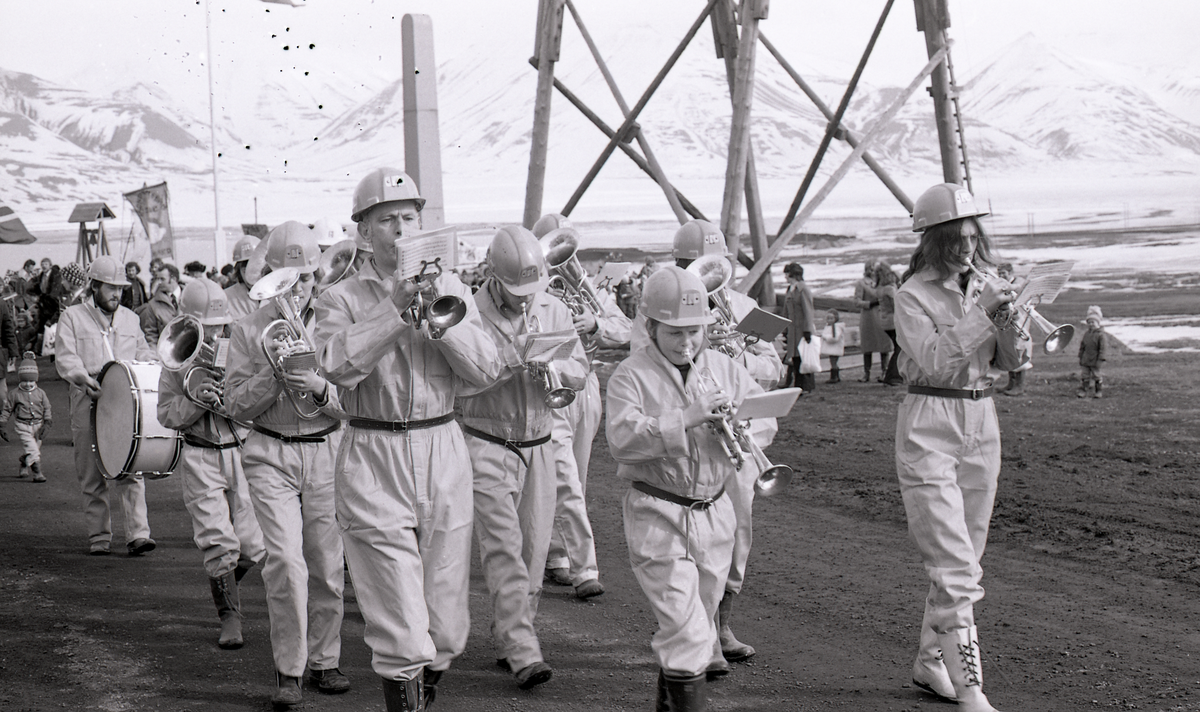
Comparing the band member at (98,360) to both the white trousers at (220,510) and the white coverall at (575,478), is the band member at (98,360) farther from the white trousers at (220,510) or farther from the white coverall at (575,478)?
the white coverall at (575,478)

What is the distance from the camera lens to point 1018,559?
801 centimetres

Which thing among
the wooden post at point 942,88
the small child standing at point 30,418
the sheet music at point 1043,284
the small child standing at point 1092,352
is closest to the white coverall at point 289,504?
the sheet music at point 1043,284

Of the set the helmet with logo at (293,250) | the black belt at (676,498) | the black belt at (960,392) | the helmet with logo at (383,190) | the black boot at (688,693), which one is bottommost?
the black boot at (688,693)

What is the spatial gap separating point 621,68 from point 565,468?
8987cm

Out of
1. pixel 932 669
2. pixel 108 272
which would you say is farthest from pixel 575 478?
pixel 108 272

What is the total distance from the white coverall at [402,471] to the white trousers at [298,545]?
3.65ft

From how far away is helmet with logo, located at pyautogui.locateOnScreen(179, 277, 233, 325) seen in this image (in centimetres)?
691

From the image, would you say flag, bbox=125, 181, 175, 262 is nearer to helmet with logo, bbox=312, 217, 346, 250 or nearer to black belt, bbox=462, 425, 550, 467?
helmet with logo, bbox=312, 217, 346, 250

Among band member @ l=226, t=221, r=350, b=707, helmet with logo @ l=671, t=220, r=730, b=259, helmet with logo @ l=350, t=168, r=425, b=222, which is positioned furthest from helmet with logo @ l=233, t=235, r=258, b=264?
helmet with logo @ l=350, t=168, r=425, b=222

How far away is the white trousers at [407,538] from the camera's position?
4578mm

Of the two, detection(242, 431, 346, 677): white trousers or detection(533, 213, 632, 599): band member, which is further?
detection(533, 213, 632, 599): band member

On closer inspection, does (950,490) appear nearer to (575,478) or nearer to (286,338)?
(575,478)

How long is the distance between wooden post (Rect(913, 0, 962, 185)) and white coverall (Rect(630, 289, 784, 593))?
6497 millimetres

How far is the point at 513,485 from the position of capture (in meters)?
6.14
